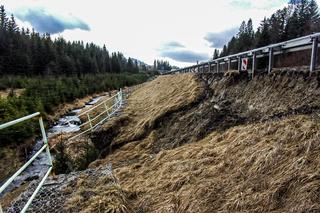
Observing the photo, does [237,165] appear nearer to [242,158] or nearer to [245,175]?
[242,158]

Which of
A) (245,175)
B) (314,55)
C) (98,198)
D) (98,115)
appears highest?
(314,55)

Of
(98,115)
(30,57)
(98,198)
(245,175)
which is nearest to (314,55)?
(245,175)

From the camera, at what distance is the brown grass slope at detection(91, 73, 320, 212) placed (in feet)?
8.66

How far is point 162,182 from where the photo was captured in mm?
3689

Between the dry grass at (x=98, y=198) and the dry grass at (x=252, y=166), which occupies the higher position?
the dry grass at (x=252, y=166)

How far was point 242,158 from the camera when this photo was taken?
340 centimetres

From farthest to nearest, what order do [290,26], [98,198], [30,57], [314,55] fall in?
[30,57] < [290,26] < [314,55] < [98,198]

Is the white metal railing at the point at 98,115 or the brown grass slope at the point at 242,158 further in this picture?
the white metal railing at the point at 98,115

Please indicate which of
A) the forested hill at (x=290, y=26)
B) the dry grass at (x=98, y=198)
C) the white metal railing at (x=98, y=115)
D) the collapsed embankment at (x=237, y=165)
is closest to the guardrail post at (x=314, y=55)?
the collapsed embankment at (x=237, y=165)

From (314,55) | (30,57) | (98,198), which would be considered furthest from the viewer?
(30,57)

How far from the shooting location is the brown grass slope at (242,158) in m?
2.64

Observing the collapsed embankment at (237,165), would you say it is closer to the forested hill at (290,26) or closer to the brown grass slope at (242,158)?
the brown grass slope at (242,158)

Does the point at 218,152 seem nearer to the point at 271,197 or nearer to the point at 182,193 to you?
the point at 182,193

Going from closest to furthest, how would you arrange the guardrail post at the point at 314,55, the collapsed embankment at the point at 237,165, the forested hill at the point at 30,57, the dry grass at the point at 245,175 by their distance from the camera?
1. the dry grass at the point at 245,175
2. the collapsed embankment at the point at 237,165
3. the guardrail post at the point at 314,55
4. the forested hill at the point at 30,57
